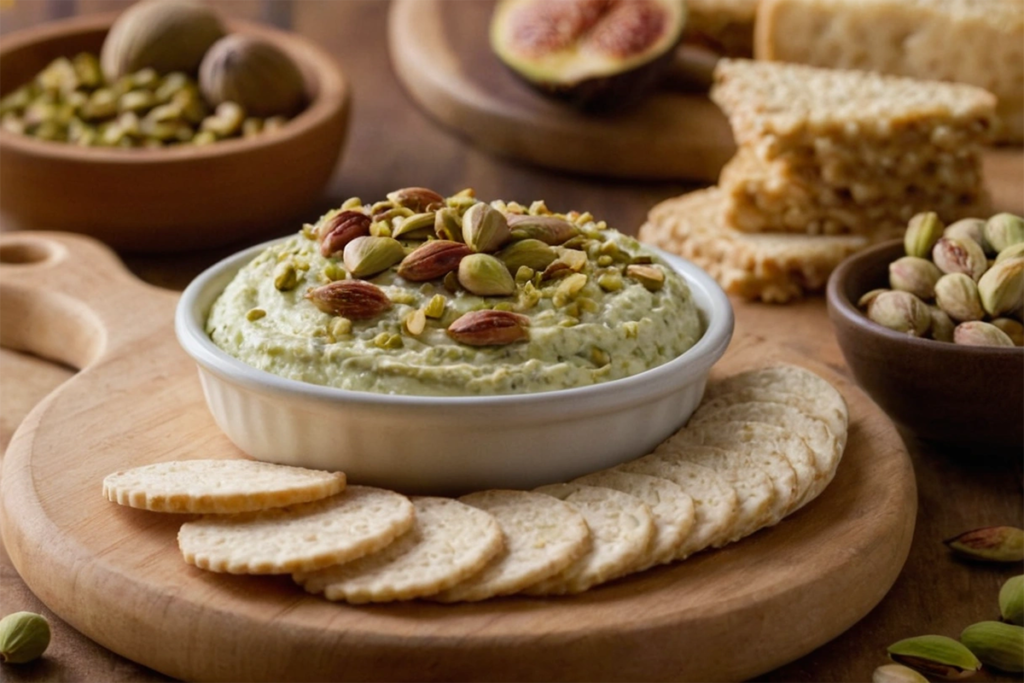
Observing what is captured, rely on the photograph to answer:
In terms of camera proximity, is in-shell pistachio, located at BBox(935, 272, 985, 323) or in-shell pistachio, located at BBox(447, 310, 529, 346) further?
in-shell pistachio, located at BBox(935, 272, 985, 323)

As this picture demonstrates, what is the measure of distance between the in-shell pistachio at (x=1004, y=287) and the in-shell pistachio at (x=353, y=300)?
3.87 ft

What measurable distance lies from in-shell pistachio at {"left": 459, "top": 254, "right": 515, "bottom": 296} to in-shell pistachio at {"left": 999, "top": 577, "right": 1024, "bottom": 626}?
96cm

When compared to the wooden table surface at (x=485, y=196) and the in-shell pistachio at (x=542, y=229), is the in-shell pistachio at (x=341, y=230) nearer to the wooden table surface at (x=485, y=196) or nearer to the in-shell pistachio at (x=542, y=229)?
the in-shell pistachio at (x=542, y=229)

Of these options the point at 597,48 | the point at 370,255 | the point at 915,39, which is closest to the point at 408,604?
the point at 370,255

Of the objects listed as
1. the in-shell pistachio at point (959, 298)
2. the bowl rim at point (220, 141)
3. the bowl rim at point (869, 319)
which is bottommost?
the bowl rim at point (220, 141)

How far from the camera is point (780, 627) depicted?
6.53 ft

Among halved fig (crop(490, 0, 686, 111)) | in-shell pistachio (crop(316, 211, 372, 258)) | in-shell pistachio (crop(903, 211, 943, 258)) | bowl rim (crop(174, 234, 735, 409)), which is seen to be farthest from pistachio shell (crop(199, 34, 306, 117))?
in-shell pistachio (crop(903, 211, 943, 258))

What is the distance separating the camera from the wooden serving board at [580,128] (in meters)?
4.25

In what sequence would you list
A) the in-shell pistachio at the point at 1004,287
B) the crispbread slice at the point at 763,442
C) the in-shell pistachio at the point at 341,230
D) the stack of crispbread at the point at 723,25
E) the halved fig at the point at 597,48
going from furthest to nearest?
1. the stack of crispbread at the point at 723,25
2. the halved fig at the point at 597,48
3. the in-shell pistachio at the point at 1004,287
4. the in-shell pistachio at the point at 341,230
5. the crispbread slice at the point at 763,442

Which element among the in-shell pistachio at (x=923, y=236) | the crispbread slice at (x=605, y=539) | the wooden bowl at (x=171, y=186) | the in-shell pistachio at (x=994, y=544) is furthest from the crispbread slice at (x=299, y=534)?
the wooden bowl at (x=171, y=186)

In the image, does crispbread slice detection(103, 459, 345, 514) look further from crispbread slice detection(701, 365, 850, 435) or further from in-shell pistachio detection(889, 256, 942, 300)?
in-shell pistachio detection(889, 256, 942, 300)

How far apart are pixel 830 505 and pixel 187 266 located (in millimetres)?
2201

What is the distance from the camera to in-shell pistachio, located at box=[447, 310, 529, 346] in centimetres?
220

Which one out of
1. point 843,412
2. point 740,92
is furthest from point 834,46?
point 843,412
